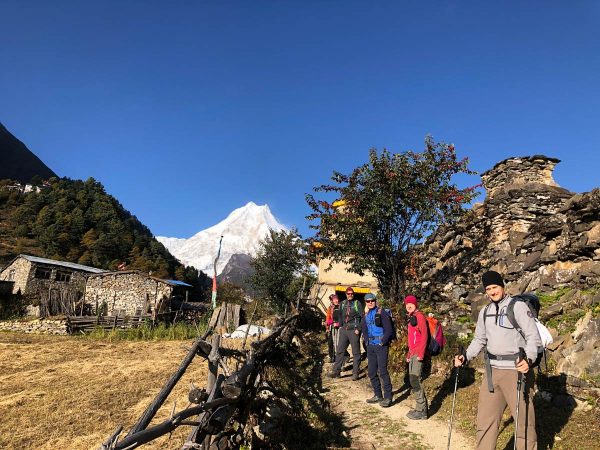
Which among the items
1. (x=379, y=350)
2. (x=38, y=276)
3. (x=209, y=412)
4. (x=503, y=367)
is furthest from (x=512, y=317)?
(x=38, y=276)

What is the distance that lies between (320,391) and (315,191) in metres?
5.98

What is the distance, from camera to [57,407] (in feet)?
24.3

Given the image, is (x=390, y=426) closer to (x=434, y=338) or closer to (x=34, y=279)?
(x=434, y=338)

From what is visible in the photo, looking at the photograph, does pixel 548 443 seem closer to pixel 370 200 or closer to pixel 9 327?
pixel 370 200

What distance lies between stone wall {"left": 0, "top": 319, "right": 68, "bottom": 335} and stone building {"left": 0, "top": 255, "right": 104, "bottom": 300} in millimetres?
8654

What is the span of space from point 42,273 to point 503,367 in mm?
40110

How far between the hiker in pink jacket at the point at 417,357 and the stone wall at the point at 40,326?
71.7 ft

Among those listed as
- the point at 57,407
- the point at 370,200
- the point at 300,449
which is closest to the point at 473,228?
the point at 370,200

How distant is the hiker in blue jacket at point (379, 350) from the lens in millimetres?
6391

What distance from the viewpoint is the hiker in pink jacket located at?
5.81 metres

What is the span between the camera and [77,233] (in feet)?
223

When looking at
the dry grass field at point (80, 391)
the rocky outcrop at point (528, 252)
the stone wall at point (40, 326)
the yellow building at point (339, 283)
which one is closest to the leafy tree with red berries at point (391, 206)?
the rocky outcrop at point (528, 252)

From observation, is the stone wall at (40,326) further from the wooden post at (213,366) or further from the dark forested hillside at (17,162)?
the dark forested hillside at (17,162)

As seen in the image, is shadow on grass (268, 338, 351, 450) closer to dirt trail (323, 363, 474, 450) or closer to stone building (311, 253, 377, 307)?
dirt trail (323, 363, 474, 450)
